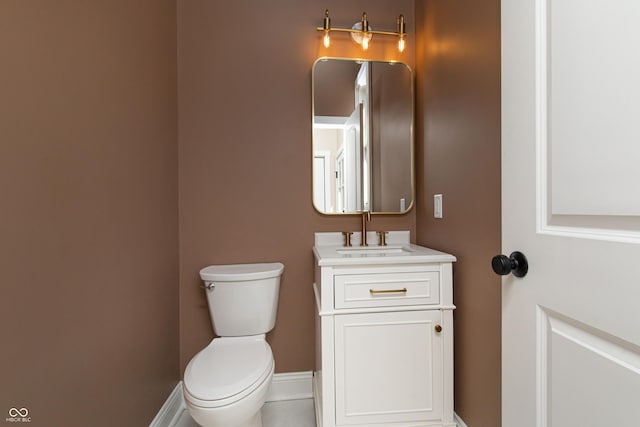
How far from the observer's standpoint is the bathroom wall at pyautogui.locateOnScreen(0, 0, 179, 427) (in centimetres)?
70

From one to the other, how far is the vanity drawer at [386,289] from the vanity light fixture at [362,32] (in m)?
1.34

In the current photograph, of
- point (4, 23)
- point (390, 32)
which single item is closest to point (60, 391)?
point (4, 23)

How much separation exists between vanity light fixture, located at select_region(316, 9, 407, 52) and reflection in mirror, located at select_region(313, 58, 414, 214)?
107 millimetres

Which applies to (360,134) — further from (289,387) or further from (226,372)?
(289,387)

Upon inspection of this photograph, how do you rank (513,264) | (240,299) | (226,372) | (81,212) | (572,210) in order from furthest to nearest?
(240,299) → (226,372) → (81,212) → (513,264) → (572,210)

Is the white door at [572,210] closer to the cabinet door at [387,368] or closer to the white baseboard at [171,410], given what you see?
the cabinet door at [387,368]

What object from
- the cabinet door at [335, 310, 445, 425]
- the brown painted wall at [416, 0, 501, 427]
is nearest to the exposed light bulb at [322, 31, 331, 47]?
the brown painted wall at [416, 0, 501, 427]

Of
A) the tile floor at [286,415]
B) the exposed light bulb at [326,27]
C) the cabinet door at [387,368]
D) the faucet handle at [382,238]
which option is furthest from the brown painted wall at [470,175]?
the tile floor at [286,415]

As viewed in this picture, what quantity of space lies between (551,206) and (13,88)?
1.25 metres

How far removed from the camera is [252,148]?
1741 mm

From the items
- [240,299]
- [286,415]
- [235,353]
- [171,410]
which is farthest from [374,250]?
[171,410]

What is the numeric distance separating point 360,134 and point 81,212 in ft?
4.60

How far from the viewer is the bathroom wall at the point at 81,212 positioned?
2.28 feet

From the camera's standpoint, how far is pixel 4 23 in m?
0.67
